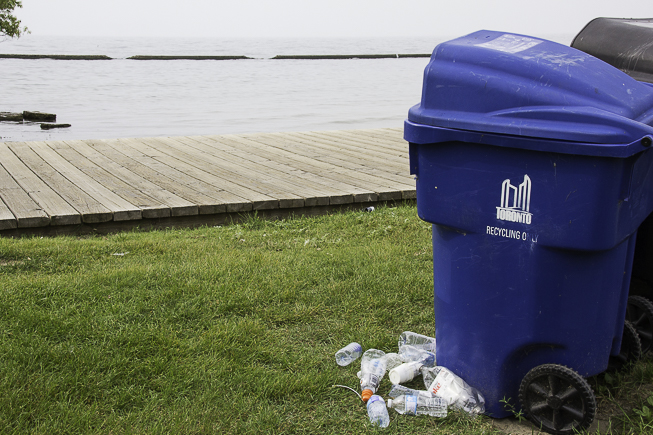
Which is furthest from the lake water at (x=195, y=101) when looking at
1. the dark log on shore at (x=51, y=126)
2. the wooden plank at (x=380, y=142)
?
the wooden plank at (x=380, y=142)

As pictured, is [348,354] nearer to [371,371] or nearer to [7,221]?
[371,371]

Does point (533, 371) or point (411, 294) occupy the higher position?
point (533, 371)

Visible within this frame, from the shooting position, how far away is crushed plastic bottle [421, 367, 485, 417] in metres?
2.11

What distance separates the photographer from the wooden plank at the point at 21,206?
4.29 metres

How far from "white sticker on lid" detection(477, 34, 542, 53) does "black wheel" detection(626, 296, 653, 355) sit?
44.6 inches

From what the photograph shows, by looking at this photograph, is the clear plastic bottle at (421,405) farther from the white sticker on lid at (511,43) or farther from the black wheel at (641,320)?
the white sticker on lid at (511,43)

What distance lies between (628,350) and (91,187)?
14.7 ft

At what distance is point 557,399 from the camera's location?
6.31 ft

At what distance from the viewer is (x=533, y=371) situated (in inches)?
77.4

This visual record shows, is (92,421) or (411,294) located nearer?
(92,421)

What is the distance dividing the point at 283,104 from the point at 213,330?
15.8 metres

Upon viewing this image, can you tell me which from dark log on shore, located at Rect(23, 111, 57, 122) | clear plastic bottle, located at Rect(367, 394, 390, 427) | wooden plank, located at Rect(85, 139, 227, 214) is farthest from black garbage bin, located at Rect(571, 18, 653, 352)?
dark log on shore, located at Rect(23, 111, 57, 122)

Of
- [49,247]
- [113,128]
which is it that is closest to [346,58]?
[113,128]

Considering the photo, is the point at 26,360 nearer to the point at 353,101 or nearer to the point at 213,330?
the point at 213,330
